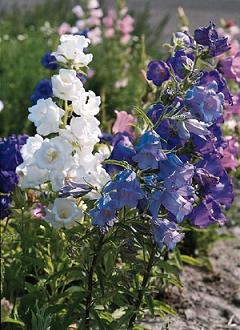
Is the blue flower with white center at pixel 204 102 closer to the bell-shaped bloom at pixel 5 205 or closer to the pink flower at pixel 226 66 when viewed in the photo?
the pink flower at pixel 226 66

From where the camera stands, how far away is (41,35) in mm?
8031

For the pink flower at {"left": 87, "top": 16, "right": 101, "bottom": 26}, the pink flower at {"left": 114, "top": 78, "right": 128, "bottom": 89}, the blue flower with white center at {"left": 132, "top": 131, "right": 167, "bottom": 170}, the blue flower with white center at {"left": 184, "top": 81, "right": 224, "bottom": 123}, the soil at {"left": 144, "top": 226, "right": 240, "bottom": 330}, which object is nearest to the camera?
the blue flower with white center at {"left": 132, "top": 131, "right": 167, "bottom": 170}

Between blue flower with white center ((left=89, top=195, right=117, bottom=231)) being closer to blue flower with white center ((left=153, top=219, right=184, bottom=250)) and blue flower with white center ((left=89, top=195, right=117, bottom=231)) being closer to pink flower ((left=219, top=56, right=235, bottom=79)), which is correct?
blue flower with white center ((left=153, top=219, right=184, bottom=250))

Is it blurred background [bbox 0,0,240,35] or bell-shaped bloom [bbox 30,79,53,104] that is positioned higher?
blurred background [bbox 0,0,240,35]

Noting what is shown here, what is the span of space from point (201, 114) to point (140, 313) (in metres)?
0.90

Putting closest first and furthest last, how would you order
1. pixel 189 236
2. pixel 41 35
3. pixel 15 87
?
pixel 189 236
pixel 15 87
pixel 41 35

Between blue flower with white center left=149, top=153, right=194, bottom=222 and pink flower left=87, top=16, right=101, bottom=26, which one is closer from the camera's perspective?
blue flower with white center left=149, top=153, right=194, bottom=222

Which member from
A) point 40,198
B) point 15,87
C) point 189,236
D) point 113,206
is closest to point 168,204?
point 113,206

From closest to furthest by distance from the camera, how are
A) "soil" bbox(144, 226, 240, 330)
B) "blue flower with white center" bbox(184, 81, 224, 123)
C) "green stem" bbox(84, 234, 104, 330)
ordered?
"blue flower with white center" bbox(184, 81, 224, 123) → "green stem" bbox(84, 234, 104, 330) → "soil" bbox(144, 226, 240, 330)

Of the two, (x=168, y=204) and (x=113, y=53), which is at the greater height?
(x=113, y=53)

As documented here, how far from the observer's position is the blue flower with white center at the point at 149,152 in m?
2.62

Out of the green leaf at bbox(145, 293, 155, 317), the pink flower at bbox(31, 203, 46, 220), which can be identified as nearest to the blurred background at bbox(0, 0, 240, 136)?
the pink flower at bbox(31, 203, 46, 220)

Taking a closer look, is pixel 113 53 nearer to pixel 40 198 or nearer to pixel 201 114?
pixel 40 198

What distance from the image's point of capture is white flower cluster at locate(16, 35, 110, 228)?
2969 millimetres
